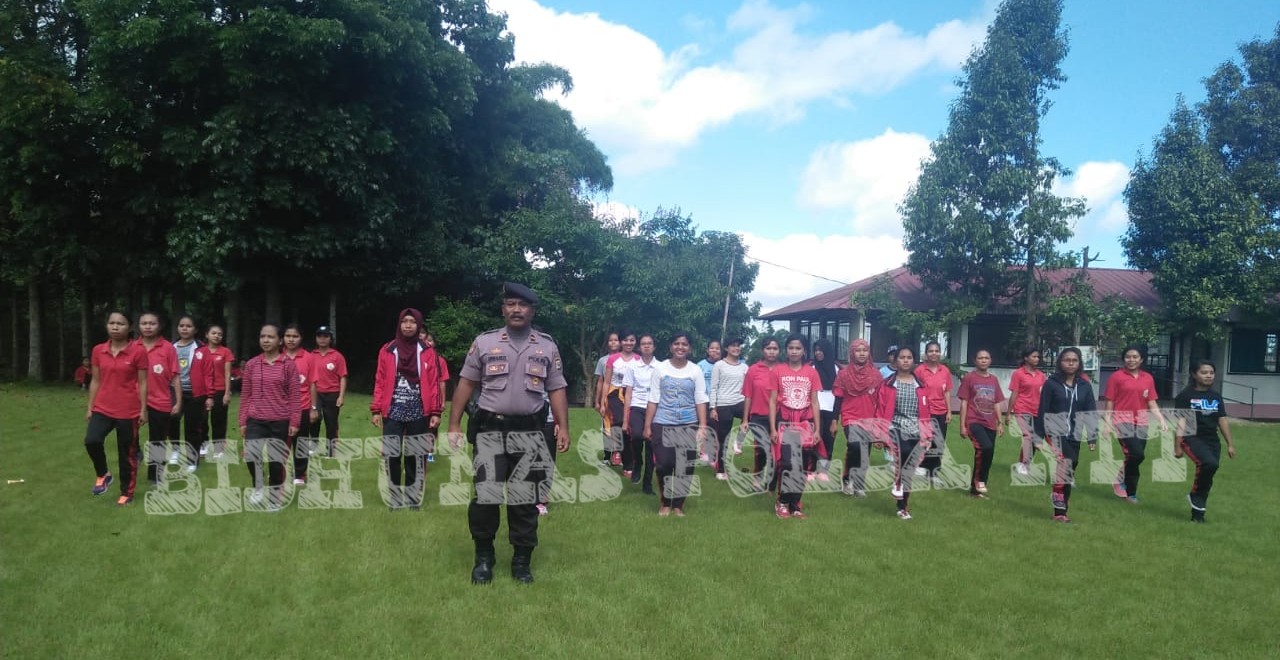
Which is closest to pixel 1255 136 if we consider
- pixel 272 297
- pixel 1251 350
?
pixel 1251 350

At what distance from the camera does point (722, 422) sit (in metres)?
8.77

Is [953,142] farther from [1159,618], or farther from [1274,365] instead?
[1159,618]

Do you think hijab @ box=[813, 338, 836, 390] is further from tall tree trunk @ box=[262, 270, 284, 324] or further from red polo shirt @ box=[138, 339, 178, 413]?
tall tree trunk @ box=[262, 270, 284, 324]

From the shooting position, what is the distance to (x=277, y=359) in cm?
685

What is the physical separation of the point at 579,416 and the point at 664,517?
963 centimetres

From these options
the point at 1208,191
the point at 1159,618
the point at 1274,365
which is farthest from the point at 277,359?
the point at 1274,365

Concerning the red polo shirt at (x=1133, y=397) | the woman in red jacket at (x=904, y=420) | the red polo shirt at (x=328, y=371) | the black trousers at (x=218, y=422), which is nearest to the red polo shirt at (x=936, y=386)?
the woman in red jacket at (x=904, y=420)

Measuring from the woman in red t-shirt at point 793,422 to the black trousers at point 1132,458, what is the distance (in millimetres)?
3870

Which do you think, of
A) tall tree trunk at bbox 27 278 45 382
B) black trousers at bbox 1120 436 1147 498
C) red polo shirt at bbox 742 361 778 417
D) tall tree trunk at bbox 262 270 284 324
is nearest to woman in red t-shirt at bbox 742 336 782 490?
red polo shirt at bbox 742 361 778 417

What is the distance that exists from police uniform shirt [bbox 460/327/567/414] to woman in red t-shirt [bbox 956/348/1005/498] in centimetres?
512

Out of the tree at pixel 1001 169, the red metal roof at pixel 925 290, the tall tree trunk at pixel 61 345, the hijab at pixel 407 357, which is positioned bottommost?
the tall tree trunk at pixel 61 345

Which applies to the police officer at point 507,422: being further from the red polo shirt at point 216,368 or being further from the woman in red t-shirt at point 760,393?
the red polo shirt at point 216,368

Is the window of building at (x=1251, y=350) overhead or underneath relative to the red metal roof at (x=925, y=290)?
underneath

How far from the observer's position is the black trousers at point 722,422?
8.66 meters
